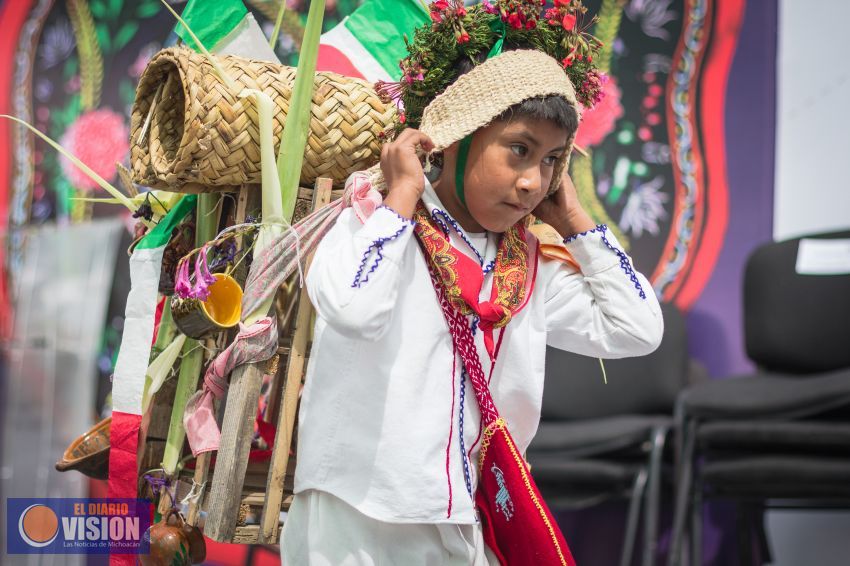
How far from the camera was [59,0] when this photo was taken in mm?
4969

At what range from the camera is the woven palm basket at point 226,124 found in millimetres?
1948

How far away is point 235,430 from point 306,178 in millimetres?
545

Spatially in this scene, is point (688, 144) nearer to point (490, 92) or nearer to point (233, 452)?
point (490, 92)

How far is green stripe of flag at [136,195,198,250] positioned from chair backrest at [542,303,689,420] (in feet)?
5.89

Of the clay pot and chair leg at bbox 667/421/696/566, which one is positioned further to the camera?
chair leg at bbox 667/421/696/566

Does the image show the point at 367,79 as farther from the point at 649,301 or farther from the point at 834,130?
the point at 834,130

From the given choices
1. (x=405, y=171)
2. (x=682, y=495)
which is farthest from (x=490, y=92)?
(x=682, y=495)

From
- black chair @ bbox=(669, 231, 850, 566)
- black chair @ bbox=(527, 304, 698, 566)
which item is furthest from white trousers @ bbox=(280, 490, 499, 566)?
black chair @ bbox=(527, 304, 698, 566)

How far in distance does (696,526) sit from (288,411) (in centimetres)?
171

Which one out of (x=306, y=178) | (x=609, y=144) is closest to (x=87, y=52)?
(x=609, y=144)

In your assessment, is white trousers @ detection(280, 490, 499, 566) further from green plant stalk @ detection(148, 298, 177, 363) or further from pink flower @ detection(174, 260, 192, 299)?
green plant stalk @ detection(148, 298, 177, 363)

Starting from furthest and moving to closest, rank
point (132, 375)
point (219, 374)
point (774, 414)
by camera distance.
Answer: point (774, 414)
point (132, 375)
point (219, 374)

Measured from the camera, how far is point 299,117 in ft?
6.56

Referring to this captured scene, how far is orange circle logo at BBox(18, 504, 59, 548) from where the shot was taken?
2434 millimetres
